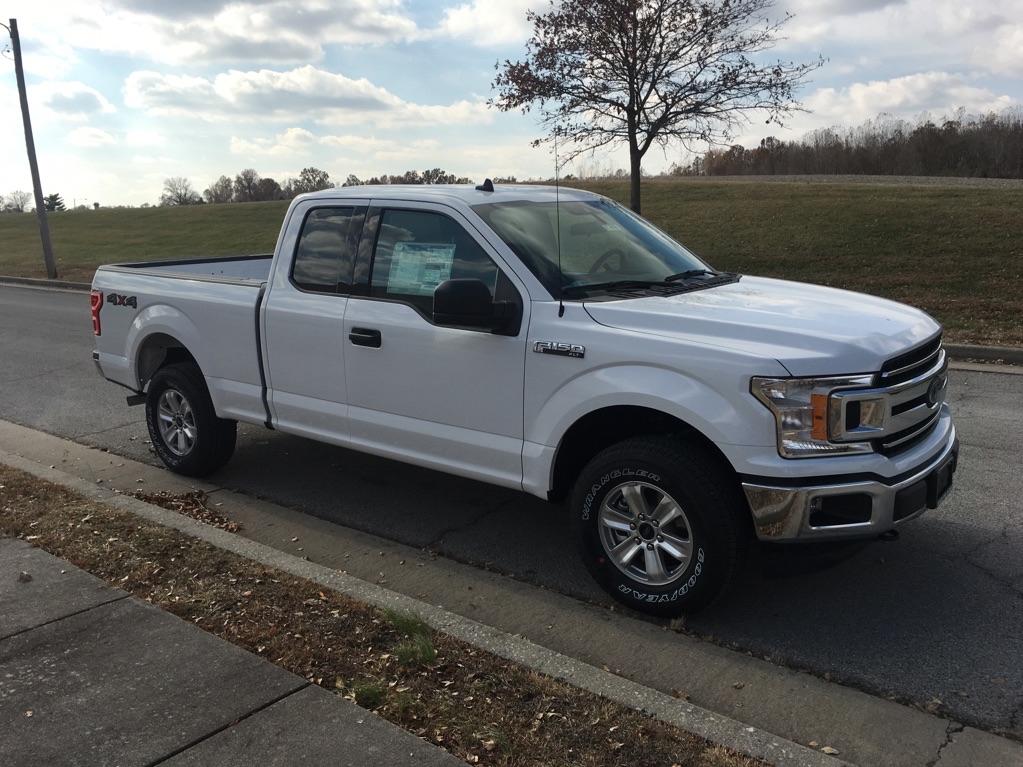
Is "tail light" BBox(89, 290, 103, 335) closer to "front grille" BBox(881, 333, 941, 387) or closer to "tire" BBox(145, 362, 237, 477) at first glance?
"tire" BBox(145, 362, 237, 477)

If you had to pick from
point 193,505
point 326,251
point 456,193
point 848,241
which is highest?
point 456,193

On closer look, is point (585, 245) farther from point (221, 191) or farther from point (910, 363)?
point (221, 191)

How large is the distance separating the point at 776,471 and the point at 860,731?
3.18 ft

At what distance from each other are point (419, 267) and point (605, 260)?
1.01m

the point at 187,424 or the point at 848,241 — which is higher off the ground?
the point at 848,241

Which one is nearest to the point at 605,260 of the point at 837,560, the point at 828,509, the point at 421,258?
the point at 421,258

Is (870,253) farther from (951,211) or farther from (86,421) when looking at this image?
(86,421)

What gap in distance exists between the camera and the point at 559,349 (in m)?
3.99

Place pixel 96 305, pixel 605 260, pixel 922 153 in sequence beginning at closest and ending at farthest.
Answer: pixel 605 260 < pixel 96 305 < pixel 922 153

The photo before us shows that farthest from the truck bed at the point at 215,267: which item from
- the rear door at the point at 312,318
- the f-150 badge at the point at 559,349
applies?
the f-150 badge at the point at 559,349

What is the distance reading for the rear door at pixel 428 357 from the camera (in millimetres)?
4270

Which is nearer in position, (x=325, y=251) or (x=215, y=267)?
(x=325, y=251)

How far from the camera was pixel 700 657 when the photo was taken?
11.8ft

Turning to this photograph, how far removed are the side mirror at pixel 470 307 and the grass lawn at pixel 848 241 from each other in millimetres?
8165
